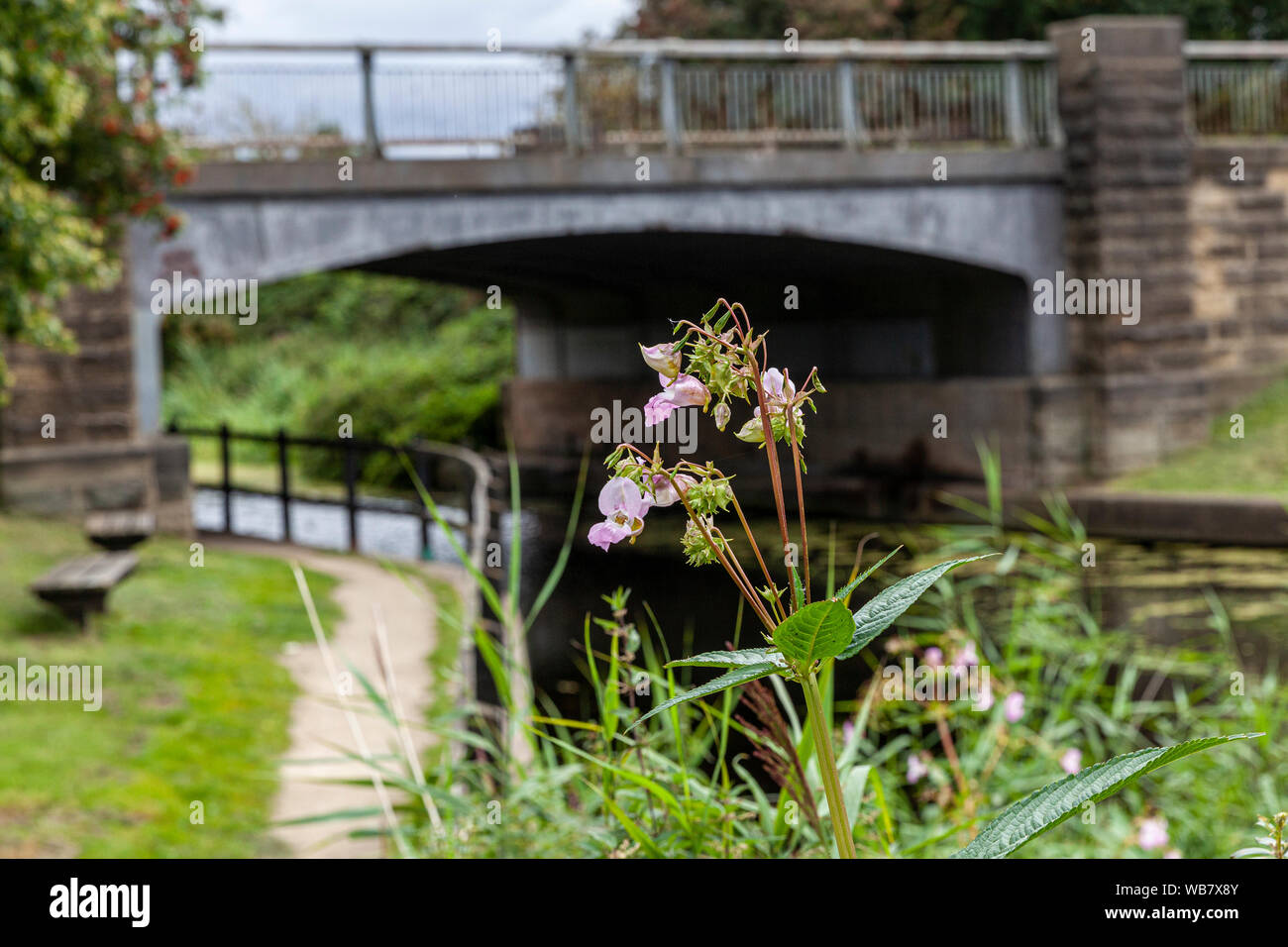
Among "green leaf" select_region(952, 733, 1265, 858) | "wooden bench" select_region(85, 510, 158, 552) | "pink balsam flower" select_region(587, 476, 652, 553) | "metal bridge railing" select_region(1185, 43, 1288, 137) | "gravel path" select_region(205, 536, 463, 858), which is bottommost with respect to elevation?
"gravel path" select_region(205, 536, 463, 858)

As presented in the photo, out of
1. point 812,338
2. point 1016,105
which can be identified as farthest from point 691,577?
point 1016,105

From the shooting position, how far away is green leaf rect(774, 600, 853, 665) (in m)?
0.58

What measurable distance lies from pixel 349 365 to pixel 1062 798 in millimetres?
28242

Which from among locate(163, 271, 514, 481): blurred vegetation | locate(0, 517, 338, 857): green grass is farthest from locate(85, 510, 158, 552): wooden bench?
locate(163, 271, 514, 481): blurred vegetation

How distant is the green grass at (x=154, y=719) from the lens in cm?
429

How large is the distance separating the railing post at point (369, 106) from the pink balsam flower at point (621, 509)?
428 inches

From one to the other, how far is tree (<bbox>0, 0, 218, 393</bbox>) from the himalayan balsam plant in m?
5.63

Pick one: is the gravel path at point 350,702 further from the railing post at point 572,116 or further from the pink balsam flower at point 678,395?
the railing post at point 572,116

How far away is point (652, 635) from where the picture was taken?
3422 millimetres

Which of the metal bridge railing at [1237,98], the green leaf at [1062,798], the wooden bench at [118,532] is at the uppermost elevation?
the metal bridge railing at [1237,98]

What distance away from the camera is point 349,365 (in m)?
28.0

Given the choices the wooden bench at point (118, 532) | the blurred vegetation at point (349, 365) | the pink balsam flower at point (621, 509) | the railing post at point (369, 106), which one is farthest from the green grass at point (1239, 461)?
the pink balsam flower at point (621, 509)

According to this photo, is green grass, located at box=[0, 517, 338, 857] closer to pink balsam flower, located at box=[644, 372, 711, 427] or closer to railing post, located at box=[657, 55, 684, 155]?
pink balsam flower, located at box=[644, 372, 711, 427]
